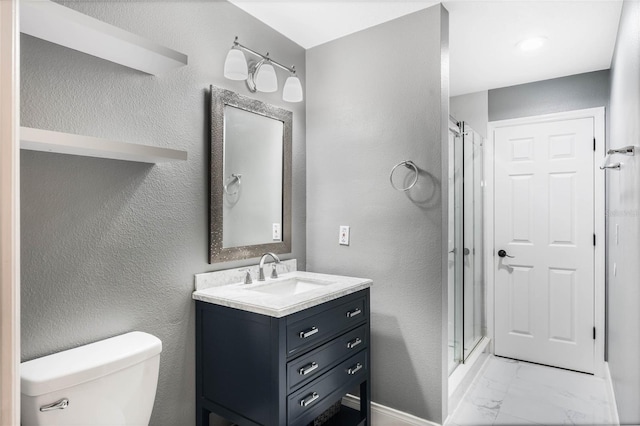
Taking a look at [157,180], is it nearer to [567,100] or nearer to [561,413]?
[561,413]

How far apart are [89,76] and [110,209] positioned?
1.70ft

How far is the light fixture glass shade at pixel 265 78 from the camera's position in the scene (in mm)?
2039

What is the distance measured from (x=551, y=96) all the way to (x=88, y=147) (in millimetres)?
3339

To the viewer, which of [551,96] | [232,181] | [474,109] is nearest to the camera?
[232,181]

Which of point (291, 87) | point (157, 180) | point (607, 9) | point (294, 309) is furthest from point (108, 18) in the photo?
point (607, 9)

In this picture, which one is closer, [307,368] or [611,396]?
[307,368]

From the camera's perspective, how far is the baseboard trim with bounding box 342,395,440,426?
6.86 ft

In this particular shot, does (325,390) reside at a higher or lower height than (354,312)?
lower

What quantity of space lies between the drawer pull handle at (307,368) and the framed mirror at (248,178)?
0.69m

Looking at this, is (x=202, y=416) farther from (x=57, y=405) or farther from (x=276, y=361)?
(x=57, y=405)

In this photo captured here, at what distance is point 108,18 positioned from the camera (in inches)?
58.7

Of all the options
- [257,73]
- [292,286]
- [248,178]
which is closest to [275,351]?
[292,286]

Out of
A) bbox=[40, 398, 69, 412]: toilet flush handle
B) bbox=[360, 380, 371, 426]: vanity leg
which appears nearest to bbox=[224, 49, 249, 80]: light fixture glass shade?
bbox=[40, 398, 69, 412]: toilet flush handle

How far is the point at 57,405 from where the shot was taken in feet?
3.72
